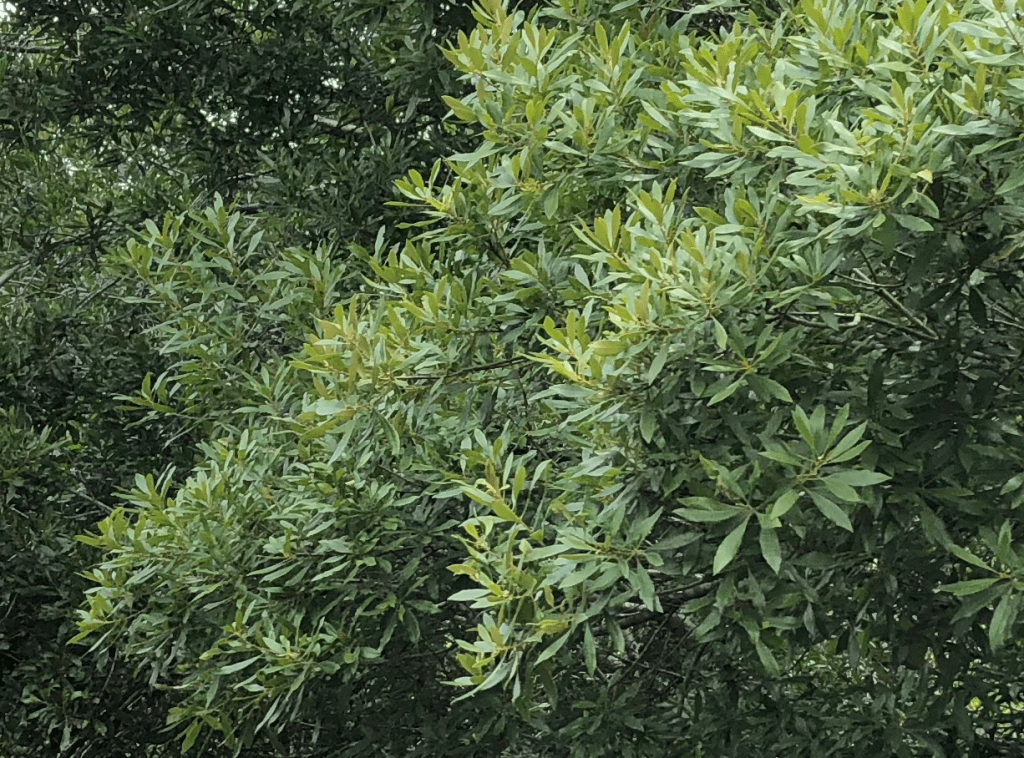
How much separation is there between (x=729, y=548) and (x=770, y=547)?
0.09 metres

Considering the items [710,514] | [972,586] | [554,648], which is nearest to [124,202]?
[554,648]

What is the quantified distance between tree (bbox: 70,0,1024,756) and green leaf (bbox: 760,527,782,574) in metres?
0.01

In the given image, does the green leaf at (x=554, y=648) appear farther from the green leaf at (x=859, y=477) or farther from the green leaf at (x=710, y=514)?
the green leaf at (x=859, y=477)

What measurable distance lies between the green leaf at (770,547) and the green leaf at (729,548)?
0.16ft

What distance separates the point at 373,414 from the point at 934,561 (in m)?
1.53

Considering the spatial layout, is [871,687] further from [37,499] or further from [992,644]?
[37,499]

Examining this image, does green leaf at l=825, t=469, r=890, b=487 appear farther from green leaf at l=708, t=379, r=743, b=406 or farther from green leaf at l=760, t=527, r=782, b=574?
green leaf at l=708, t=379, r=743, b=406

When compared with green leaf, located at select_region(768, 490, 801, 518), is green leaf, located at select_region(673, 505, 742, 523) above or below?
below

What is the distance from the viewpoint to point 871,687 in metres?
4.41

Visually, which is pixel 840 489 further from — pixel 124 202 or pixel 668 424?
pixel 124 202

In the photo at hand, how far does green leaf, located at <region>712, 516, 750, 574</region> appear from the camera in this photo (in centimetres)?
276

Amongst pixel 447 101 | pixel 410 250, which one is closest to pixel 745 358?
pixel 447 101

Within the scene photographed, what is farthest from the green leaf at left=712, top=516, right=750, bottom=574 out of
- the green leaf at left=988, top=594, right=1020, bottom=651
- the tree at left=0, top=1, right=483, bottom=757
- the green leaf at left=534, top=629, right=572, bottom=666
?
the tree at left=0, top=1, right=483, bottom=757

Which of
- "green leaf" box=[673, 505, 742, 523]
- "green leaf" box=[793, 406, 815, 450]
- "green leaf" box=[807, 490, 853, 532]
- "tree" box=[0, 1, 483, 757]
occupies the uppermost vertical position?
"green leaf" box=[793, 406, 815, 450]
